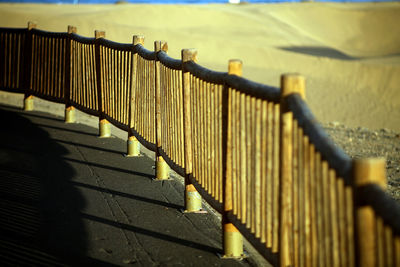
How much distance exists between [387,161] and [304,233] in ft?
31.7

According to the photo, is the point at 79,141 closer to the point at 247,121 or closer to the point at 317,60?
the point at 247,121

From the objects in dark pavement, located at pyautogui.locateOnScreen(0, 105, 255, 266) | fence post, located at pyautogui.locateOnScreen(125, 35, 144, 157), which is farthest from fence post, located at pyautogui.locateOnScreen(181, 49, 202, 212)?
fence post, located at pyautogui.locateOnScreen(125, 35, 144, 157)

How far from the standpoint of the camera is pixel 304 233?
168 inches

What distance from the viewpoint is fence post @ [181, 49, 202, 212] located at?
23.4 ft

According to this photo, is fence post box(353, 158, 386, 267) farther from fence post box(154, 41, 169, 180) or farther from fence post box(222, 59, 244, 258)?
fence post box(154, 41, 169, 180)

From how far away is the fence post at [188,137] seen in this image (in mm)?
7141

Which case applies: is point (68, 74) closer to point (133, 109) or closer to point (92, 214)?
point (133, 109)

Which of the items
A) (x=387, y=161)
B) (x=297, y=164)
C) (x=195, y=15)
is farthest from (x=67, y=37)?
(x=195, y=15)

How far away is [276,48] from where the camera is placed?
170ft

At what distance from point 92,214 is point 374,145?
10.1 metres

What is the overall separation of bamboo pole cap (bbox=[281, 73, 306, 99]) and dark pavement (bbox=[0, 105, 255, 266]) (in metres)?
1.91

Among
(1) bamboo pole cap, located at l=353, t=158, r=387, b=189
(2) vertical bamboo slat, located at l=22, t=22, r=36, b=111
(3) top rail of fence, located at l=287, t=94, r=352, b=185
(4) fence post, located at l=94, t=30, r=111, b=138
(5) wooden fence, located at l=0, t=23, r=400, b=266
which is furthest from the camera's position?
(2) vertical bamboo slat, located at l=22, t=22, r=36, b=111

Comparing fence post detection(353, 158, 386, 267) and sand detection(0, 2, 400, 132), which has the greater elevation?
sand detection(0, 2, 400, 132)

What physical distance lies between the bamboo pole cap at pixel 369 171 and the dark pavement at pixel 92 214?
8.71ft
